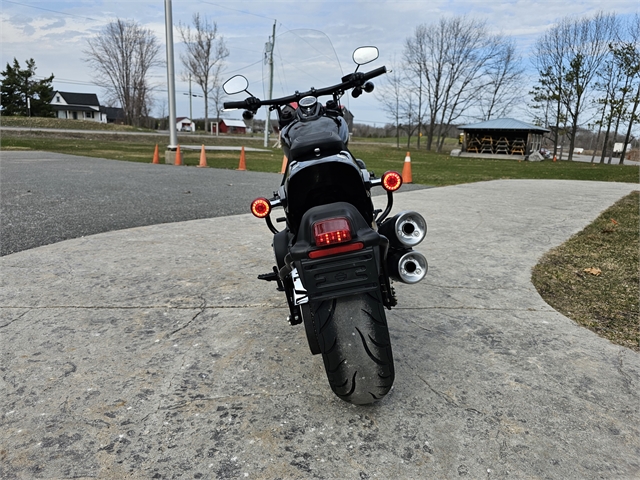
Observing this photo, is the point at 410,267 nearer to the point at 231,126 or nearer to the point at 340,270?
the point at 340,270

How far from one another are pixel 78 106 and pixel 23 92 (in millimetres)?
26680

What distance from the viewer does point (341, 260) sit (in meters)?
2.00

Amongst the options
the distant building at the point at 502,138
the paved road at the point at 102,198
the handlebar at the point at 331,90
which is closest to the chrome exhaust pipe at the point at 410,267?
the handlebar at the point at 331,90

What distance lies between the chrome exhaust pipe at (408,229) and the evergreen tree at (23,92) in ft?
200

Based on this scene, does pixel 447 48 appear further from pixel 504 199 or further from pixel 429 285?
pixel 429 285

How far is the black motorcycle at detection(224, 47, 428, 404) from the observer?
2002 mm

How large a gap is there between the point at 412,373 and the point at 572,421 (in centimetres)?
76

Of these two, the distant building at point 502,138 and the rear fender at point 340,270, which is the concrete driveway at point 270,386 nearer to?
the rear fender at point 340,270

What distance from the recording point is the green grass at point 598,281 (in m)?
3.24

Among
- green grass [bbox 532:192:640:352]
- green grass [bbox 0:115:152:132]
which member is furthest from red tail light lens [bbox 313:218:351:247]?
green grass [bbox 0:115:152:132]

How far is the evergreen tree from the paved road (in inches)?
1910

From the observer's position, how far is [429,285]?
400 cm

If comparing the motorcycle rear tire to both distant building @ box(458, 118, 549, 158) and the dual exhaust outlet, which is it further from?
distant building @ box(458, 118, 549, 158)

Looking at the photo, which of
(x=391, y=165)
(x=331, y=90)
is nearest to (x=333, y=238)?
(x=331, y=90)
